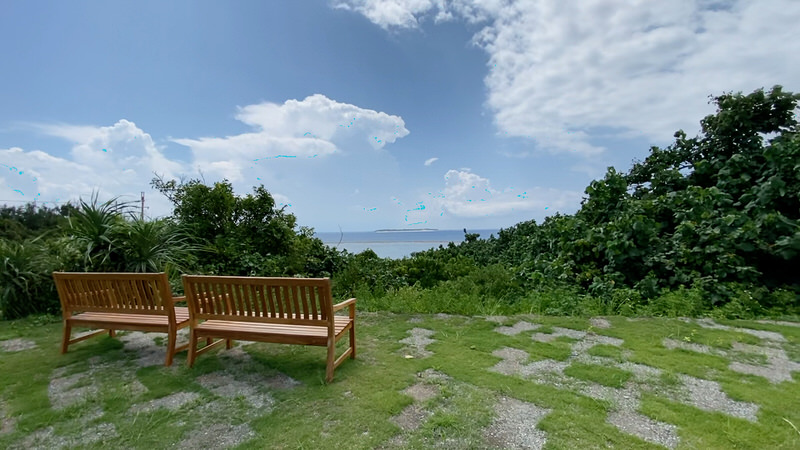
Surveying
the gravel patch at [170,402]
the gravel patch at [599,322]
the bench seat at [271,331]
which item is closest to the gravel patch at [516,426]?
the bench seat at [271,331]

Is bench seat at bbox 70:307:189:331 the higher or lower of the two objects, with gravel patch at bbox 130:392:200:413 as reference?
higher

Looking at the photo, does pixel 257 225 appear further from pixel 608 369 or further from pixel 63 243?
pixel 608 369

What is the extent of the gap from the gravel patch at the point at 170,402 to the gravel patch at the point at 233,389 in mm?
156

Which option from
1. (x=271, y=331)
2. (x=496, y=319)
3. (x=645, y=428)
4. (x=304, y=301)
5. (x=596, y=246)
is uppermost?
(x=596, y=246)

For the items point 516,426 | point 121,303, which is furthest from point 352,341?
point 121,303

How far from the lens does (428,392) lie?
9.41 feet

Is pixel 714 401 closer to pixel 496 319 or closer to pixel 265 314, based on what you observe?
pixel 496 319

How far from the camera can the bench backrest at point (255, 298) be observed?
3.15 m

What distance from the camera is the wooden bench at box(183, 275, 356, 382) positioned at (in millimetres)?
3156

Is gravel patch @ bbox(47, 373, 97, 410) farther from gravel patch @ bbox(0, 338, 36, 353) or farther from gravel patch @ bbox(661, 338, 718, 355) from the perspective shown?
gravel patch @ bbox(661, 338, 718, 355)

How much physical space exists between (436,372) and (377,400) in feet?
2.25

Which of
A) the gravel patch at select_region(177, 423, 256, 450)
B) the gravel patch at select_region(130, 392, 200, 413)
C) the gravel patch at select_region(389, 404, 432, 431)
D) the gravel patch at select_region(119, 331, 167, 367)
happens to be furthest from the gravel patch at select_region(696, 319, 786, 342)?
the gravel patch at select_region(119, 331, 167, 367)

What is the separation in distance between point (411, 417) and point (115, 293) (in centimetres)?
315

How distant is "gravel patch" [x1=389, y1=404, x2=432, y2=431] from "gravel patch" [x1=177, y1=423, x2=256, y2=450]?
0.87 meters
